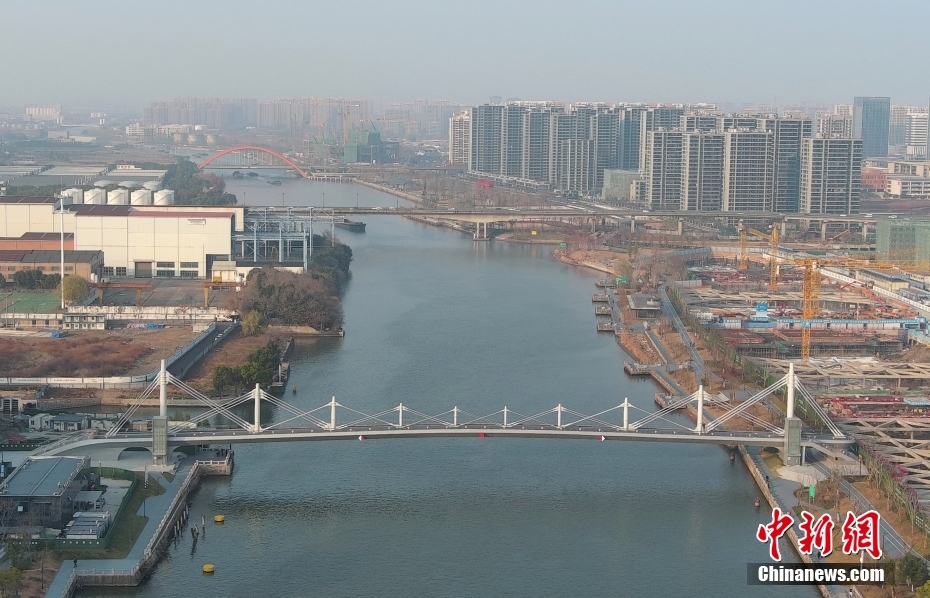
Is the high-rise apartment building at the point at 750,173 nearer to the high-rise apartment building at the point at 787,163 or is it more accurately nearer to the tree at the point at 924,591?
the high-rise apartment building at the point at 787,163

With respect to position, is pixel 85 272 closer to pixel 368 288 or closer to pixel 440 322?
pixel 368 288

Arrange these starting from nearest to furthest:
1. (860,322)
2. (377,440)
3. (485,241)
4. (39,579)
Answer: (39,579), (377,440), (860,322), (485,241)

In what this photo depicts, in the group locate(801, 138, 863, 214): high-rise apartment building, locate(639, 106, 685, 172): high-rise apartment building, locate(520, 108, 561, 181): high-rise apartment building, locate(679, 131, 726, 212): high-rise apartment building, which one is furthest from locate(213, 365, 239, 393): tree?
locate(520, 108, 561, 181): high-rise apartment building

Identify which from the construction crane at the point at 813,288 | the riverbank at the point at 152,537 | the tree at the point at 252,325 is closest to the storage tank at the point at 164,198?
the tree at the point at 252,325

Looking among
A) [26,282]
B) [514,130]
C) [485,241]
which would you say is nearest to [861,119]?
[514,130]

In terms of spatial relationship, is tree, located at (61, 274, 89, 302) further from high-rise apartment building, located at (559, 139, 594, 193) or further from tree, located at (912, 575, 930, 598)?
high-rise apartment building, located at (559, 139, 594, 193)
